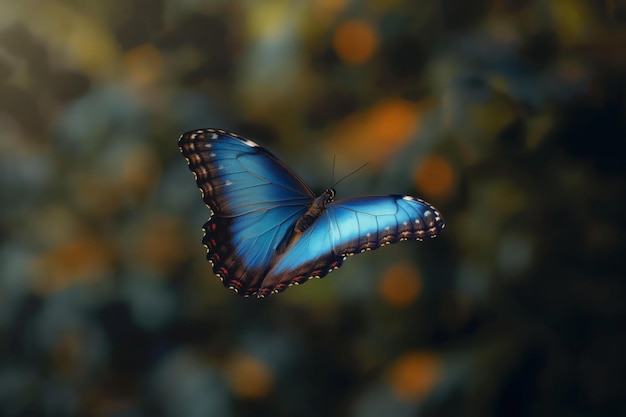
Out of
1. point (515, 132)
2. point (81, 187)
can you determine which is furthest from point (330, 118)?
point (81, 187)

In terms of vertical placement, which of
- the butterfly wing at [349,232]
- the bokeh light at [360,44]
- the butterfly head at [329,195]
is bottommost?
the butterfly wing at [349,232]

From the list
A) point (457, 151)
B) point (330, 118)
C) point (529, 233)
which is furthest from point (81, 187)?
point (529, 233)

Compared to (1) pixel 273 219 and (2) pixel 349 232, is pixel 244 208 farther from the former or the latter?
(2) pixel 349 232

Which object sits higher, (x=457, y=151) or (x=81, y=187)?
(x=81, y=187)

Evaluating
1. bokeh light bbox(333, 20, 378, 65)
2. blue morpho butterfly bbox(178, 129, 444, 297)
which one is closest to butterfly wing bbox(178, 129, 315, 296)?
blue morpho butterfly bbox(178, 129, 444, 297)

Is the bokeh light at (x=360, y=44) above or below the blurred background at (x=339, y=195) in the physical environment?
above

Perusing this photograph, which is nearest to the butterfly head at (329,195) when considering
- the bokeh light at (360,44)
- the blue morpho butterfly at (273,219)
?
the blue morpho butterfly at (273,219)

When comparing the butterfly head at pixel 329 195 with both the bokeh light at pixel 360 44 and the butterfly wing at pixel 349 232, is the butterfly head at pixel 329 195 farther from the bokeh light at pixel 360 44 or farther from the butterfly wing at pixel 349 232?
the bokeh light at pixel 360 44

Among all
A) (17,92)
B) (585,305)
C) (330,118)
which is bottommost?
(585,305)

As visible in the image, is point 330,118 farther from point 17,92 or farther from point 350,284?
point 17,92
